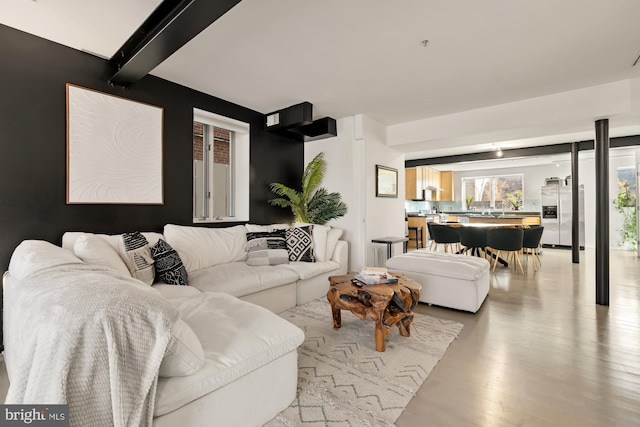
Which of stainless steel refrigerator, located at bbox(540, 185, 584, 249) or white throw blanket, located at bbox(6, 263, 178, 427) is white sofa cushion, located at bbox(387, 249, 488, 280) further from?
stainless steel refrigerator, located at bbox(540, 185, 584, 249)

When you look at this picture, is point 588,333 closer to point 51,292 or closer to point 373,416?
point 373,416

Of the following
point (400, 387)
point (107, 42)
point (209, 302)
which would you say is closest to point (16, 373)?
point (209, 302)

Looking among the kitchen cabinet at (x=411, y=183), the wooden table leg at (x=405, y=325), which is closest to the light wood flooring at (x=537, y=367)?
the wooden table leg at (x=405, y=325)

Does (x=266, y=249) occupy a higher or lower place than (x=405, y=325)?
higher

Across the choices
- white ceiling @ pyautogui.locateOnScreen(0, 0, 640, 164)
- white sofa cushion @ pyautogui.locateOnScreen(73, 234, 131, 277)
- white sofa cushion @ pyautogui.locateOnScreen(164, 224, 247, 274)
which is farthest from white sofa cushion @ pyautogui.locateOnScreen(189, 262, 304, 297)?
white ceiling @ pyautogui.locateOnScreen(0, 0, 640, 164)

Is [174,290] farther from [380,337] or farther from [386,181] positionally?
[386,181]

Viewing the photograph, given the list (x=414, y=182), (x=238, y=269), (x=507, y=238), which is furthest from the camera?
(x=414, y=182)

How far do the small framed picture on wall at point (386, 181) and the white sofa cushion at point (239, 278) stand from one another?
240 cm

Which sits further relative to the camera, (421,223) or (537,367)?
(421,223)

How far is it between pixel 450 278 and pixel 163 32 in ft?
11.1

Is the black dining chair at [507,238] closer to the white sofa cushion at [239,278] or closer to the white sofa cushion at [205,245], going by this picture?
the white sofa cushion at [239,278]

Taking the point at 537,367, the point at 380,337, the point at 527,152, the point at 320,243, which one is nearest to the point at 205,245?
the point at 320,243

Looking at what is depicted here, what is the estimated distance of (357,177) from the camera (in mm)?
4672

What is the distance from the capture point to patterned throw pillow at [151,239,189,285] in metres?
2.61
